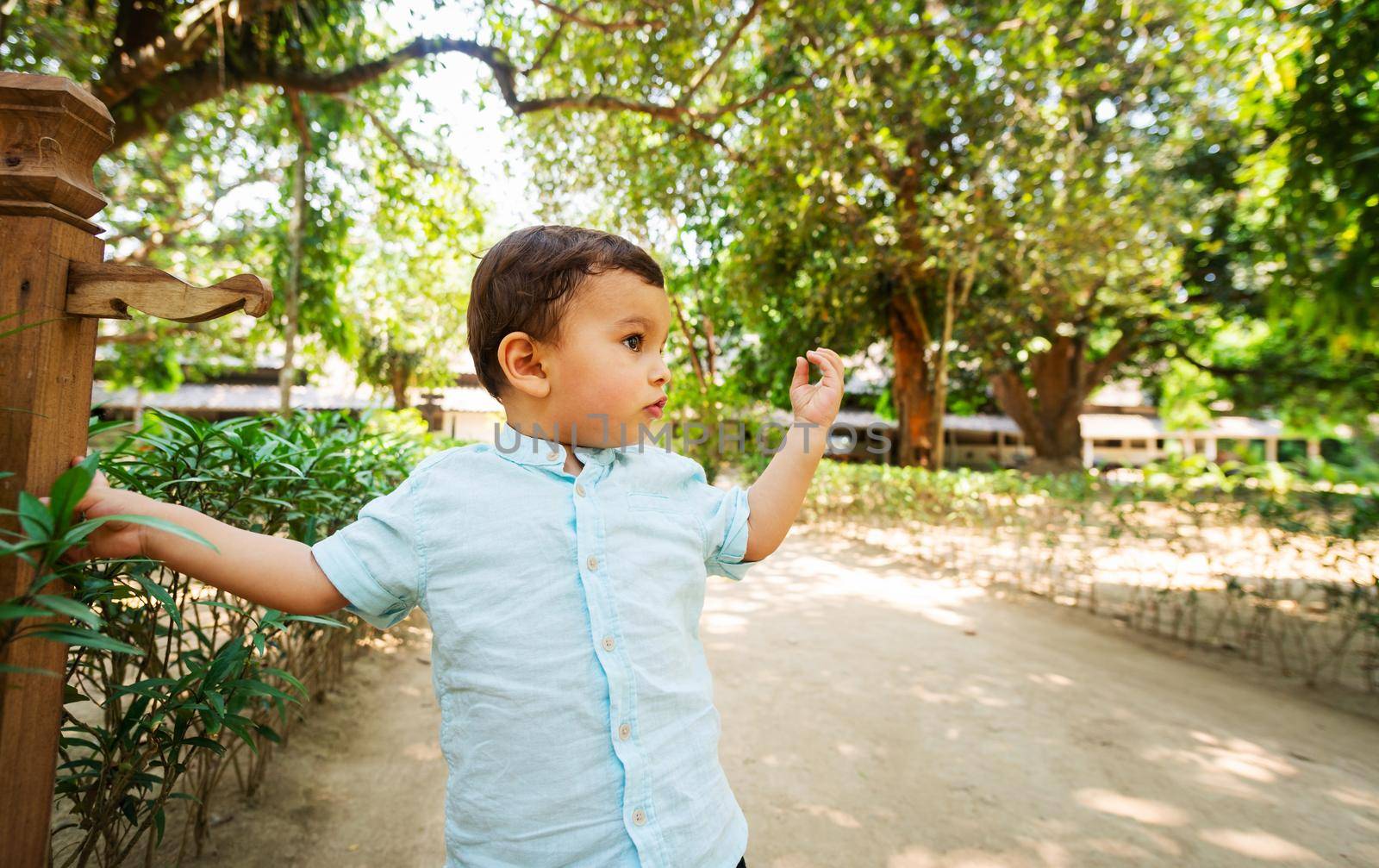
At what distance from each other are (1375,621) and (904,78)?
6.20 meters

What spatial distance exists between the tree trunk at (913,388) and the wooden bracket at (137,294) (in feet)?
38.6

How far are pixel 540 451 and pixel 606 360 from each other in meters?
0.19

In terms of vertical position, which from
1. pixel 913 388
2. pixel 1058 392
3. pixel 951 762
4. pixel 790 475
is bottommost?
pixel 951 762

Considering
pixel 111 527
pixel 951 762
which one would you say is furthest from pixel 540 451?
pixel 951 762

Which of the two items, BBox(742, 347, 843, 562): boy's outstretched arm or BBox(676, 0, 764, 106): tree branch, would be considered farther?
BBox(676, 0, 764, 106): tree branch

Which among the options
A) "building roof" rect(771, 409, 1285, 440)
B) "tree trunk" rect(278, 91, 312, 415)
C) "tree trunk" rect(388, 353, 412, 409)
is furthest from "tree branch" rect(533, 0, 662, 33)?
"tree trunk" rect(388, 353, 412, 409)

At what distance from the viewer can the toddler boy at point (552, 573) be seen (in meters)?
1.03

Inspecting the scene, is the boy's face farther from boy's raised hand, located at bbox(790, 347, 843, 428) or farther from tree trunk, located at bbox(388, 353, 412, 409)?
tree trunk, located at bbox(388, 353, 412, 409)

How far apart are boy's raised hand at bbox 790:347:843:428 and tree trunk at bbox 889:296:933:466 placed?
11.1 metres

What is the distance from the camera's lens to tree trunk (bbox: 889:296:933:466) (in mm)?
12031

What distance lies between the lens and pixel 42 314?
0.98 m

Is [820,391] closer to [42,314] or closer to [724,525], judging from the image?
[724,525]

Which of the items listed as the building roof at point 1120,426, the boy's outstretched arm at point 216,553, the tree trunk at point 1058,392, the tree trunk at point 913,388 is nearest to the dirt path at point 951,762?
the boy's outstretched arm at point 216,553

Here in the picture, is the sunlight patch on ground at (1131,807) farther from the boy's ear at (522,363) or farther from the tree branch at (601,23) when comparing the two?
the tree branch at (601,23)
